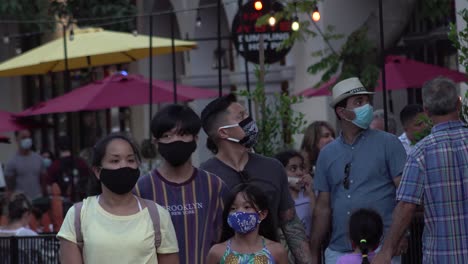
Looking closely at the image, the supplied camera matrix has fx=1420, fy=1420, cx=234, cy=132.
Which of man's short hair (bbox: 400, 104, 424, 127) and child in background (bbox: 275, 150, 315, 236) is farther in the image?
man's short hair (bbox: 400, 104, 424, 127)

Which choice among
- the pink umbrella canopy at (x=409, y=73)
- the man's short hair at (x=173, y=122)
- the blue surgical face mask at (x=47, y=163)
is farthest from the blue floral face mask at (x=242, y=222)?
the blue surgical face mask at (x=47, y=163)

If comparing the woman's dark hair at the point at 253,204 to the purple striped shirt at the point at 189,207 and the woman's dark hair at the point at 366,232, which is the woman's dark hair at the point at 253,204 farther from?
the woman's dark hair at the point at 366,232

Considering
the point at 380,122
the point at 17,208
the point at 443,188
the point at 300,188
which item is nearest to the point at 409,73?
the point at 380,122

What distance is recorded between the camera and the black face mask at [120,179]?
7.27 meters

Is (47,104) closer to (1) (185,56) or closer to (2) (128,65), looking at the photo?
(1) (185,56)

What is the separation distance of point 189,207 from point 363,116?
6.16 ft

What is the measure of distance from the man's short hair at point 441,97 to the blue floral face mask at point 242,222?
1.32 metres

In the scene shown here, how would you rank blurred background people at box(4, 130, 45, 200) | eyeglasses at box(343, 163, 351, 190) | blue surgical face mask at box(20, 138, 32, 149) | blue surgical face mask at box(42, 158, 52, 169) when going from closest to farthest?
eyeglasses at box(343, 163, 351, 190)
blue surgical face mask at box(20, 138, 32, 149)
blurred background people at box(4, 130, 45, 200)
blue surgical face mask at box(42, 158, 52, 169)

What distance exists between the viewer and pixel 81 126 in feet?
109

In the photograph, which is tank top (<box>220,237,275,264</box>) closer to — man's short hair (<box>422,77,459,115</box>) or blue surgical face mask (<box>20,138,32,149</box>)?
man's short hair (<box>422,77,459,115</box>)

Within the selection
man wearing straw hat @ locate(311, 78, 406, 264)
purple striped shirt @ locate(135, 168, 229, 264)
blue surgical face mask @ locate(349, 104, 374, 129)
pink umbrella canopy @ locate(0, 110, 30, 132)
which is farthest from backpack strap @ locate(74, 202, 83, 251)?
pink umbrella canopy @ locate(0, 110, 30, 132)

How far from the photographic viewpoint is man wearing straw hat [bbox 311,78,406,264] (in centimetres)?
909

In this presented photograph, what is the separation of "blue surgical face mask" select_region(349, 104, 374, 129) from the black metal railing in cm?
340

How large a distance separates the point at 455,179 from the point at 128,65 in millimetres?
22829
